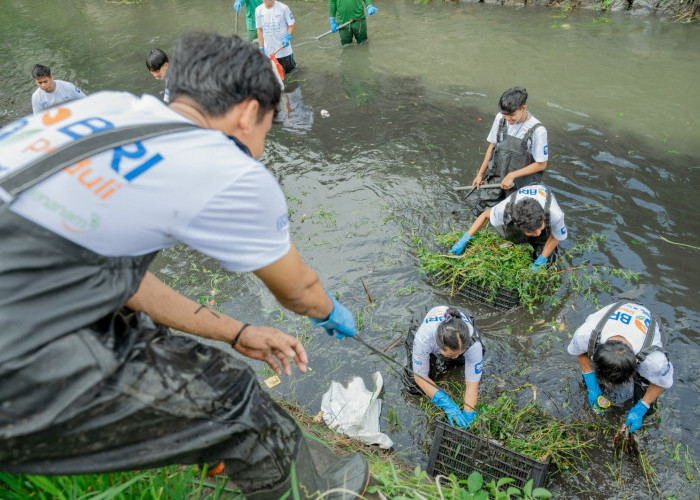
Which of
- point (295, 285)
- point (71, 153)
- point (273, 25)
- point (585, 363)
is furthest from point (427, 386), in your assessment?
point (273, 25)

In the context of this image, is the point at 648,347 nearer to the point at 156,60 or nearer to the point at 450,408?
the point at 450,408

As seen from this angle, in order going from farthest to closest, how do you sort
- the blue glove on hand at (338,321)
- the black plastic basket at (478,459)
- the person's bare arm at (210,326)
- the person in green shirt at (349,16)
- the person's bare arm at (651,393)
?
the person in green shirt at (349,16) < the person's bare arm at (651,393) < the black plastic basket at (478,459) < the blue glove on hand at (338,321) < the person's bare arm at (210,326)

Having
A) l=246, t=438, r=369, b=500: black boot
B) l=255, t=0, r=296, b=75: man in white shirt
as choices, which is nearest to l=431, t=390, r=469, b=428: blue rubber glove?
l=246, t=438, r=369, b=500: black boot

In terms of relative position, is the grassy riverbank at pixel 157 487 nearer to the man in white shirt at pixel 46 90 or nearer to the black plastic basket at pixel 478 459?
the black plastic basket at pixel 478 459

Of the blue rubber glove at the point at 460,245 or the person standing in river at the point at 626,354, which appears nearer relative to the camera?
the person standing in river at the point at 626,354

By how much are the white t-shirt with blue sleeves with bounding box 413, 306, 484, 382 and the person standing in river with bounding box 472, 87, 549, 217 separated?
2146 mm

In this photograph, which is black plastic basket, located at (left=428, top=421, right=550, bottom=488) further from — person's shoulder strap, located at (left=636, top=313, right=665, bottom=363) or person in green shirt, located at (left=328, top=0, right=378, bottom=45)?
person in green shirt, located at (left=328, top=0, right=378, bottom=45)

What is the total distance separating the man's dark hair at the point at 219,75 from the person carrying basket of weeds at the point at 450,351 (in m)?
2.47

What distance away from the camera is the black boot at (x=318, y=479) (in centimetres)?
204

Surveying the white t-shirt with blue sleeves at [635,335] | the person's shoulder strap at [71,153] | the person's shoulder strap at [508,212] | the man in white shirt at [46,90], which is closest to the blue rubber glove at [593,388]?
the white t-shirt with blue sleeves at [635,335]

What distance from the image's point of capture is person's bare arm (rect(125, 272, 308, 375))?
2.16 metres

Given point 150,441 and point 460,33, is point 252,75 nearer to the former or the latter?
point 150,441

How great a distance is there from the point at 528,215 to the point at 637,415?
6.07 ft

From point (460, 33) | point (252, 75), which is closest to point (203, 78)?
point (252, 75)
